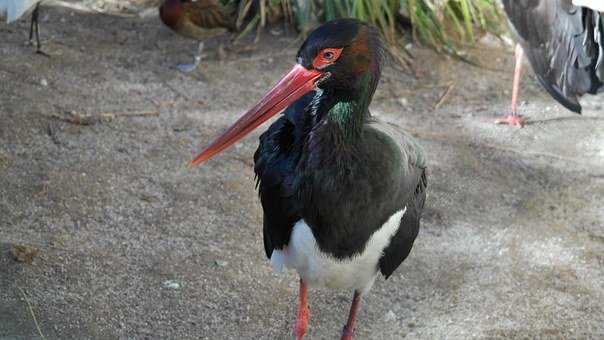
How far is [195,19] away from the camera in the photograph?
6223 millimetres

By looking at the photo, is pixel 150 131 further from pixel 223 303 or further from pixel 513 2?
pixel 513 2

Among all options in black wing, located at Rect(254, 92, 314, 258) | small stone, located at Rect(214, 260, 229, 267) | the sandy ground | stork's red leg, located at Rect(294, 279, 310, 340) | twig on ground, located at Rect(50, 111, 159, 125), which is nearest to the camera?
black wing, located at Rect(254, 92, 314, 258)

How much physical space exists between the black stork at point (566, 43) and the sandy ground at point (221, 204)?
357 millimetres

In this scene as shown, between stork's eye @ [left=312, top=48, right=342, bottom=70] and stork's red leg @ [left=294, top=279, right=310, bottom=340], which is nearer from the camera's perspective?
stork's eye @ [left=312, top=48, right=342, bottom=70]

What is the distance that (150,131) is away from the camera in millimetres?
5434

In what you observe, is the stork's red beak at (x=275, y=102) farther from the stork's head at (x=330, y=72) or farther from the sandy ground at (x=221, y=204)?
the sandy ground at (x=221, y=204)

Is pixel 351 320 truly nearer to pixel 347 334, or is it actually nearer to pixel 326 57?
pixel 347 334

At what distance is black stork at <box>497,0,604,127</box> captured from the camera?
5.80m

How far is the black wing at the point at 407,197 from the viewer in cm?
340

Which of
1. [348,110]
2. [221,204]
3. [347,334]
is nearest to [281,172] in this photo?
[348,110]

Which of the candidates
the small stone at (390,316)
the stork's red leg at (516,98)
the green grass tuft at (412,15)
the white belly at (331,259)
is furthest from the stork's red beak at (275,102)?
the green grass tuft at (412,15)

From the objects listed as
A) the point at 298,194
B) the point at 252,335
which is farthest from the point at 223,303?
the point at 298,194

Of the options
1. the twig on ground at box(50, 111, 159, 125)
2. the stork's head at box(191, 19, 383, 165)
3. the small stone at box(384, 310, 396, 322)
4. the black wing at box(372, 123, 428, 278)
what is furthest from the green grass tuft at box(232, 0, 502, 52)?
the stork's head at box(191, 19, 383, 165)

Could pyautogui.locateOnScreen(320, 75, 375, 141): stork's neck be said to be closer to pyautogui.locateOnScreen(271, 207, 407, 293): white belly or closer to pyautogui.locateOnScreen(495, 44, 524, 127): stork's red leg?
pyautogui.locateOnScreen(271, 207, 407, 293): white belly
